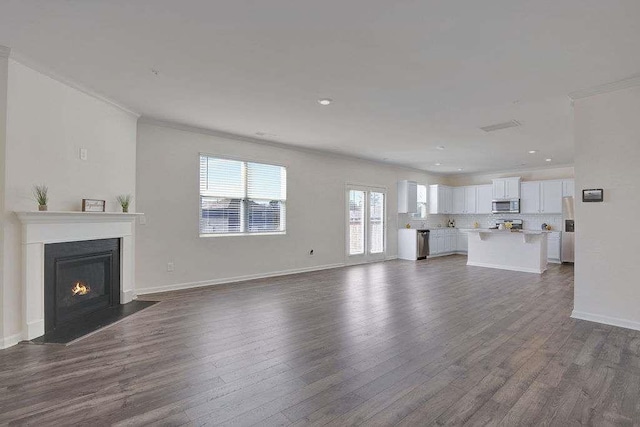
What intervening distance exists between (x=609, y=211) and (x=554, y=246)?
19.9 feet

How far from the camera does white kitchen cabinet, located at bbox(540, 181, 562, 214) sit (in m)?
8.91

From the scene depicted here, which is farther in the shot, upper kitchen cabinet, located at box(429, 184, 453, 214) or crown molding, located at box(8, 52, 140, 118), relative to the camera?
upper kitchen cabinet, located at box(429, 184, 453, 214)

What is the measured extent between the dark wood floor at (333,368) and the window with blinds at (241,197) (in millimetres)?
1742

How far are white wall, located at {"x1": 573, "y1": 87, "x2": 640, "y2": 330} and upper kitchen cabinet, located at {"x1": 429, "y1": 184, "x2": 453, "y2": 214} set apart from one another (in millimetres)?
6671

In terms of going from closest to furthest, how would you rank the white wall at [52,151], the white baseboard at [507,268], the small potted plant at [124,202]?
the white wall at [52,151] < the small potted plant at [124,202] < the white baseboard at [507,268]

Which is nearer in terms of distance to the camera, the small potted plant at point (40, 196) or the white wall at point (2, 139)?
the white wall at point (2, 139)

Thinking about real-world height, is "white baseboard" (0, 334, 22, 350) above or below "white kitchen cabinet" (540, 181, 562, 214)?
below

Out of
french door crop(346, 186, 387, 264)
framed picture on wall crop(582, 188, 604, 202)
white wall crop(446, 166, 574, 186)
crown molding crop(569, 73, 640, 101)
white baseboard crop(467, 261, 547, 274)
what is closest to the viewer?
crown molding crop(569, 73, 640, 101)

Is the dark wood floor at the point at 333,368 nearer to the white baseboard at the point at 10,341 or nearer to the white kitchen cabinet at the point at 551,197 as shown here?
the white baseboard at the point at 10,341

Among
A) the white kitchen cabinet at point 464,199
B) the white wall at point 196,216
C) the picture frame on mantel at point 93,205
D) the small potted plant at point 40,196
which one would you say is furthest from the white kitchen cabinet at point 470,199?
the small potted plant at point 40,196

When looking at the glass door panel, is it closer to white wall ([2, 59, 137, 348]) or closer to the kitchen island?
the kitchen island

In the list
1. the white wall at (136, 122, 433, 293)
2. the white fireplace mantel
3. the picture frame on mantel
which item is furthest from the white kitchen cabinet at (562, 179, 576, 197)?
the picture frame on mantel

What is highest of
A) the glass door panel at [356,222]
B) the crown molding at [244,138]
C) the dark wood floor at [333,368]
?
the crown molding at [244,138]

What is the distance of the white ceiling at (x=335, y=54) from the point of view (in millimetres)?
2361
